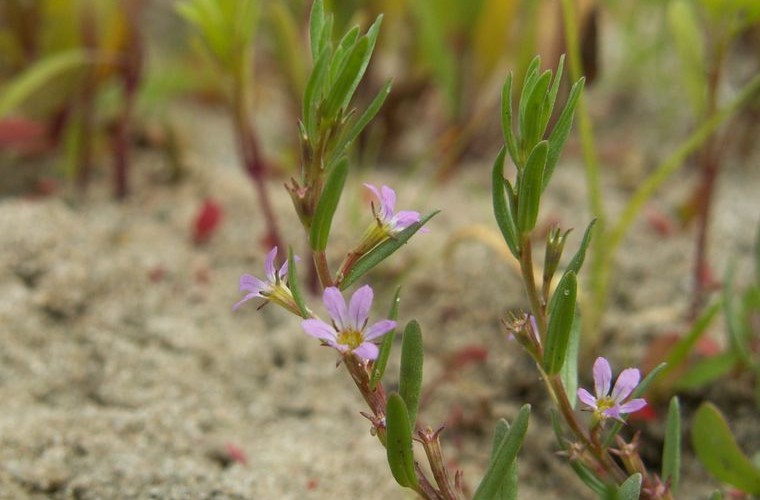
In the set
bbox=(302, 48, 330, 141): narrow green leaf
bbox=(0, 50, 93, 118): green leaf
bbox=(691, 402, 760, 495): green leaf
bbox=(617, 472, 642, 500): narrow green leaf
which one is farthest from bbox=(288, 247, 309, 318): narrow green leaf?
bbox=(0, 50, 93, 118): green leaf

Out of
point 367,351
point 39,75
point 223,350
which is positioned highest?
point 39,75

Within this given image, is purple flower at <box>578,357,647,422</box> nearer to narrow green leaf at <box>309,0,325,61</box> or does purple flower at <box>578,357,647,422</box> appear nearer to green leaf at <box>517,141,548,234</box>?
green leaf at <box>517,141,548,234</box>

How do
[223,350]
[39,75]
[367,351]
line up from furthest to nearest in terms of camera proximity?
[39,75] < [223,350] < [367,351]

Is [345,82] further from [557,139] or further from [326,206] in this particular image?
[557,139]

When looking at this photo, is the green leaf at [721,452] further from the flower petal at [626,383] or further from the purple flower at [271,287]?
the purple flower at [271,287]

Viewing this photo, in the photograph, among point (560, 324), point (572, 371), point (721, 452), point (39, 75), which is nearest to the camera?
point (560, 324)

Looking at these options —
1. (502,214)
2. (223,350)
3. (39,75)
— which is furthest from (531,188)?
(39,75)
